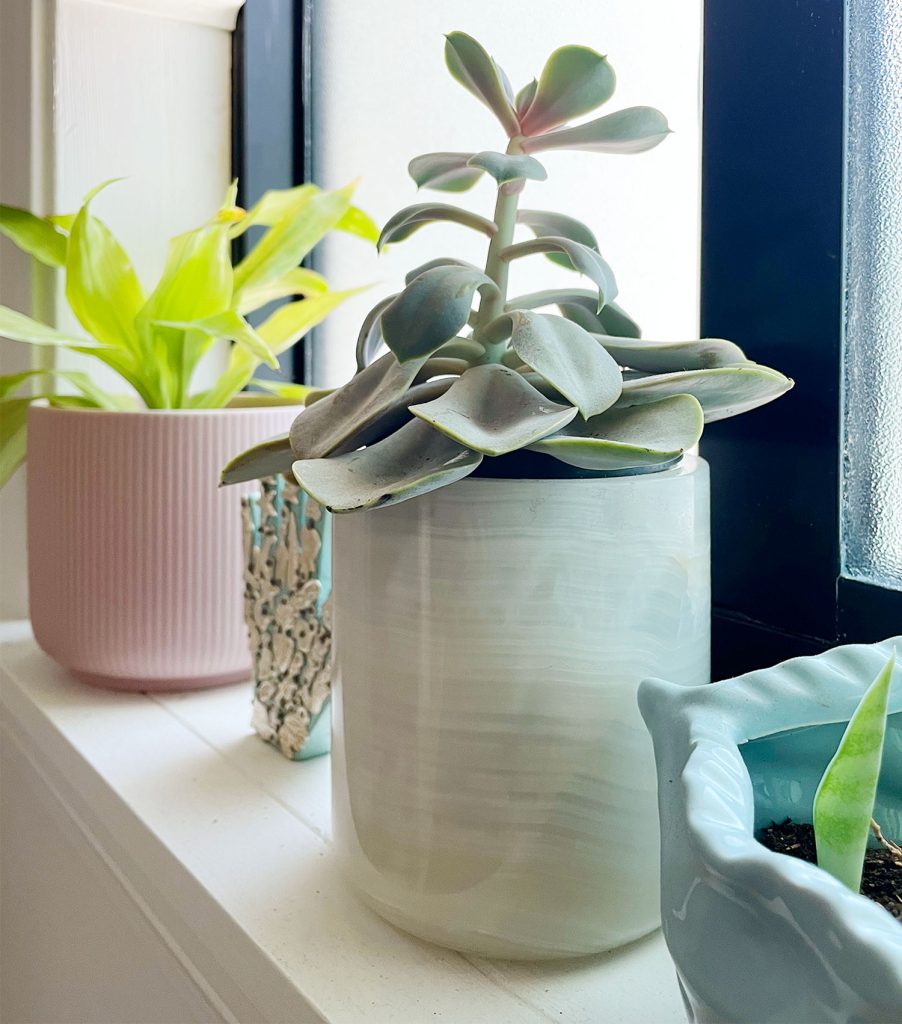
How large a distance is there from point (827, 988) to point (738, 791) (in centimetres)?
8

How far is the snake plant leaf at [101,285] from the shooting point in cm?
77

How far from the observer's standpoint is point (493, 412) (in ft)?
1.24

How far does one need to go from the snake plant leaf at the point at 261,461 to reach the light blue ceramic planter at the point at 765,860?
0.20 m

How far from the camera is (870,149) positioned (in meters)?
0.52

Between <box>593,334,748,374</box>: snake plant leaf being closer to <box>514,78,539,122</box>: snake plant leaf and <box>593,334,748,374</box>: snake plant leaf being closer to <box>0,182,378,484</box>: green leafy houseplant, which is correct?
<box>514,78,539,122</box>: snake plant leaf

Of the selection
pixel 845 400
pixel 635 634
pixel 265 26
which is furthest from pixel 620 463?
pixel 265 26

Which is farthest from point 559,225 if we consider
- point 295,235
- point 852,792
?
point 295,235

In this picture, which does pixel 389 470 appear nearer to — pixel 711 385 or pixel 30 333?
pixel 711 385

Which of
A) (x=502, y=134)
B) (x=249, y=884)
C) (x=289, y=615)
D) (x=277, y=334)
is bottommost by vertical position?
(x=249, y=884)

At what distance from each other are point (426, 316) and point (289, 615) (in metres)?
0.35

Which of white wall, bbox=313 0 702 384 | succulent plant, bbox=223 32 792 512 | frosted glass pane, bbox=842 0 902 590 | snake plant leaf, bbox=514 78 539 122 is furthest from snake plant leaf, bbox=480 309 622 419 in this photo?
white wall, bbox=313 0 702 384

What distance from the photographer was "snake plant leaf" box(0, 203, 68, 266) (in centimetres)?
81

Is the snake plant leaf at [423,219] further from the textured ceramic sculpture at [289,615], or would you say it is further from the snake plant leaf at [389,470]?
the textured ceramic sculpture at [289,615]

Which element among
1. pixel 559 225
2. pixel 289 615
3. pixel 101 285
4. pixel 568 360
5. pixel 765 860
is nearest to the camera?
pixel 765 860
